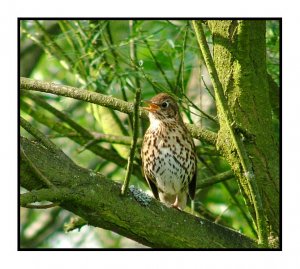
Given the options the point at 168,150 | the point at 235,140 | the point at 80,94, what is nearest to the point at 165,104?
the point at 168,150

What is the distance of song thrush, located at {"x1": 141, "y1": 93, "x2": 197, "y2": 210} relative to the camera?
Answer: 6461 millimetres

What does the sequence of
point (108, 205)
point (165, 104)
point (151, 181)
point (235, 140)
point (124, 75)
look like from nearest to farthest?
point (108, 205) → point (235, 140) → point (165, 104) → point (124, 75) → point (151, 181)

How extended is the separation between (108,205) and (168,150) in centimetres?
206

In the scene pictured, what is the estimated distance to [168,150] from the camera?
6469 millimetres

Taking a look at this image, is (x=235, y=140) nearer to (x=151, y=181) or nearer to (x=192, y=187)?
(x=192, y=187)

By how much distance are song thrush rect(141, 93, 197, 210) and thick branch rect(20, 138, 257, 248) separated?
1.56 metres

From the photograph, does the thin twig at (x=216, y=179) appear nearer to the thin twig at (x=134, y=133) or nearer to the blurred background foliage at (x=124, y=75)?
the blurred background foliage at (x=124, y=75)

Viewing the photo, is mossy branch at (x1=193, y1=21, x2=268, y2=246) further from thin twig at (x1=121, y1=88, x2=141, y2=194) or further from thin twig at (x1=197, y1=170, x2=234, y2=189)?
thin twig at (x1=197, y1=170, x2=234, y2=189)

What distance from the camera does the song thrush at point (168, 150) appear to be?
646cm

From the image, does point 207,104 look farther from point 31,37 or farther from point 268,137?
point 268,137

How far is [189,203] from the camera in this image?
7008 mm

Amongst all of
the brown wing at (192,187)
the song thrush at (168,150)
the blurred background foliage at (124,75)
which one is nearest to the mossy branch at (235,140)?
the blurred background foliage at (124,75)

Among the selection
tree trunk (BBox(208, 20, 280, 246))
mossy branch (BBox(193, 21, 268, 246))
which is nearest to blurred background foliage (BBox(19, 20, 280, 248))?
tree trunk (BBox(208, 20, 280, 246))

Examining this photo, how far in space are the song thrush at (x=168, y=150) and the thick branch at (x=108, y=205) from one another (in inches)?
61.4
